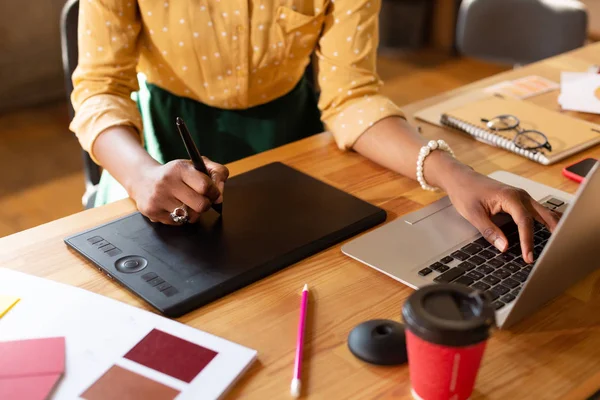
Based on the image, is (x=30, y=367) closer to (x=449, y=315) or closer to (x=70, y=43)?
(x=449, y=315)

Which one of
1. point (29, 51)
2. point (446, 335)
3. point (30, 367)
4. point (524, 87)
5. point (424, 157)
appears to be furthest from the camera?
point (29, 51)

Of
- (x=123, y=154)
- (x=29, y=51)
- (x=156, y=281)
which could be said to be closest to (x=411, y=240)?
(x=156, y=281)

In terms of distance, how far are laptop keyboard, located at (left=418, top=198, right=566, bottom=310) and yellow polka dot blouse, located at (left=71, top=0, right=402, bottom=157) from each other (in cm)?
37

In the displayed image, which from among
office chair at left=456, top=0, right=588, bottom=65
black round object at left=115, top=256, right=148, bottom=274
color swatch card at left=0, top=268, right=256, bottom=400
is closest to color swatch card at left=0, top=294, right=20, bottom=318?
color swatch card at left=0, top=268, right=256, bottom=400

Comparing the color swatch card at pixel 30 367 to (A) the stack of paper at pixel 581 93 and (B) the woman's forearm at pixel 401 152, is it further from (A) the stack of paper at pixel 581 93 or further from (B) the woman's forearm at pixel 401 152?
(A) the stack of paper at pixel 581 93

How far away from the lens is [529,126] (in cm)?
131

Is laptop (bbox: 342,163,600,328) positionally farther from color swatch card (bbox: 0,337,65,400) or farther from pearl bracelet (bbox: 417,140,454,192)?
color swatch card (bbox: 0,337,65,400)

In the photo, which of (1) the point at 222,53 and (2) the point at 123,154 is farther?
(1) the point at 222,53

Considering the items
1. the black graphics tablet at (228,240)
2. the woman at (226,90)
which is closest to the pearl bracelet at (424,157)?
the woman at (226,90)

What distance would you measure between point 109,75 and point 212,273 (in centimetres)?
55

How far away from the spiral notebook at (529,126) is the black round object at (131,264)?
67 centimetres

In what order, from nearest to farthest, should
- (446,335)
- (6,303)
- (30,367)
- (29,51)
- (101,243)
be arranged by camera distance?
(446,335) → (30,367) → (6,303) → (101,243) → (29,51)

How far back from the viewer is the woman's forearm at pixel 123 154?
42.9 inches

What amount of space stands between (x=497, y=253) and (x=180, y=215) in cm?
42
